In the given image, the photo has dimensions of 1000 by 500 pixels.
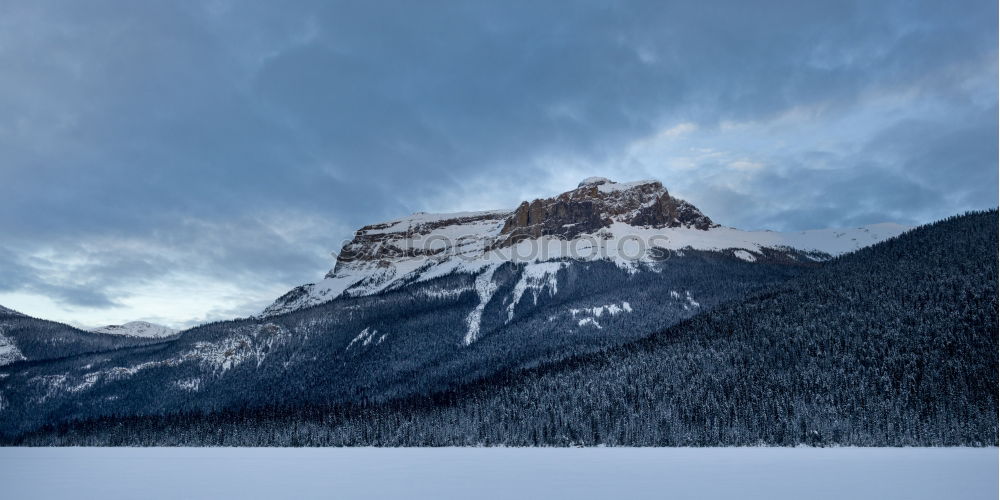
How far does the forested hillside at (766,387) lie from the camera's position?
121m

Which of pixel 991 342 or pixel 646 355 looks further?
pixel 646 355

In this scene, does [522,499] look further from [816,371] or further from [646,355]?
[646,355]

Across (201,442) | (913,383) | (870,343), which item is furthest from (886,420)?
(201,442)

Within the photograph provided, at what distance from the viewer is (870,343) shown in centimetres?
14275

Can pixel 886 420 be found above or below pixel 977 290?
below

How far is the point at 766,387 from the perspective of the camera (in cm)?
13462

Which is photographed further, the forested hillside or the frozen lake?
the forested hillside

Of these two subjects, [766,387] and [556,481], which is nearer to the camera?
[556,481]

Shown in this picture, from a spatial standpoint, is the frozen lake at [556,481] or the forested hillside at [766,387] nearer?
the frozen lake at [556,481]

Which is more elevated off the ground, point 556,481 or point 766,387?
point 766,387

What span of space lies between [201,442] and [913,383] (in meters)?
152

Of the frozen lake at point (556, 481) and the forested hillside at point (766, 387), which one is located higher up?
the forested hillside at point (766, 387)

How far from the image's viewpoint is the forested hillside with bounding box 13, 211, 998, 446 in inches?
4781

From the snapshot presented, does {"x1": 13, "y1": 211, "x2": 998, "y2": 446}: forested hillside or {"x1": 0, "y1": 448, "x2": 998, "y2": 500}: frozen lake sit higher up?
{"x1": 13, "y1": 211, "x2": 998, "y2": 446}: forested hillside
